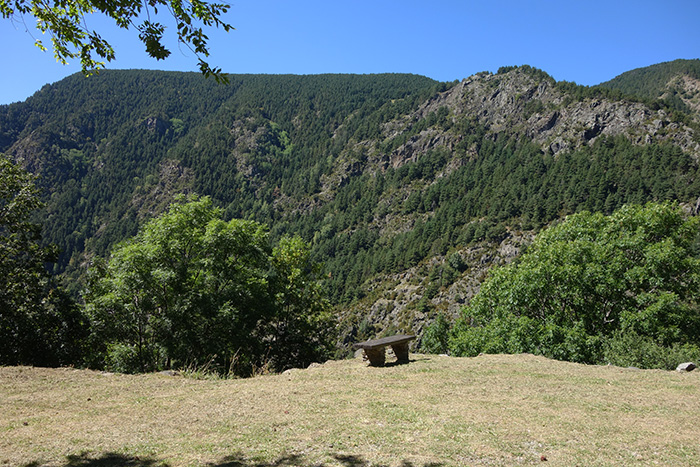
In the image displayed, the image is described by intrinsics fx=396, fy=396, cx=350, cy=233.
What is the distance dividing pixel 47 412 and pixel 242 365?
1024cm

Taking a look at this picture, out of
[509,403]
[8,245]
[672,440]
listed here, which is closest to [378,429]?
[509,403]

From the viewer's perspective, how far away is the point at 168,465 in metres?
4.80

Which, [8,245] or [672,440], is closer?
[672,440]

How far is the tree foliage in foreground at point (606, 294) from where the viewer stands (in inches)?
640

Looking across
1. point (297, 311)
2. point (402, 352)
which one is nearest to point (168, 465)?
point (402, 352)

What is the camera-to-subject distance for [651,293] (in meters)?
17.7

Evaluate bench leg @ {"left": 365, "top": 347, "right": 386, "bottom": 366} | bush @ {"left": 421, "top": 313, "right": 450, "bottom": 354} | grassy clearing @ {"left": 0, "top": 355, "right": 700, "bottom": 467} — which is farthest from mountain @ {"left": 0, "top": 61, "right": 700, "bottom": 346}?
grassy clearing @ {"left": 0, "top": 355, "right": 700, "bottom": 467}

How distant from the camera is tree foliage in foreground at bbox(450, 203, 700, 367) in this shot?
16266 mm

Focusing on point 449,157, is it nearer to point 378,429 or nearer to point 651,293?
point 651,293

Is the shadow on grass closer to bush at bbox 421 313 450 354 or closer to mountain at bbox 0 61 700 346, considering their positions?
bush at bbox 421 313 450 354

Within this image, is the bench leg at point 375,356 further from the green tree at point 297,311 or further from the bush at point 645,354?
the green tree at point 297,311

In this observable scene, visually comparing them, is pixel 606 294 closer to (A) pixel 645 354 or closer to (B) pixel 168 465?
(A) pixel 645 354

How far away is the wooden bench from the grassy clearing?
105cm

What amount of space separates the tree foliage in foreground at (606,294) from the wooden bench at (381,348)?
707 cm
